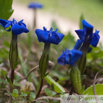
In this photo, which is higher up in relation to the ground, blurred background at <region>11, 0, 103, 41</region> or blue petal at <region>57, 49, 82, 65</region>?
blurred background at <region>11, 0, 103, 41</region>

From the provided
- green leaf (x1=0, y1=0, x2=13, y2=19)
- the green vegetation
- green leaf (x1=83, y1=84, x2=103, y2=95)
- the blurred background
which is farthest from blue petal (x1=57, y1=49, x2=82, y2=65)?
the green vegetation

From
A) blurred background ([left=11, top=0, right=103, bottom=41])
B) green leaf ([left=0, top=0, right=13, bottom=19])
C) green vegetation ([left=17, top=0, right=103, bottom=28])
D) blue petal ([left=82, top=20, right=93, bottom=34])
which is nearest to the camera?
blue petal ([left=82, top=20, right=93, bottom=34])

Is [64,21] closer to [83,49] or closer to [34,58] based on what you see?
[34,58]

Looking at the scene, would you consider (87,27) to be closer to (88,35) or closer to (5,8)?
(88,35)

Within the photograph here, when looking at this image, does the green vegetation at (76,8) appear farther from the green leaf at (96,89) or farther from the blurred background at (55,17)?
the green leaf at (96,89)

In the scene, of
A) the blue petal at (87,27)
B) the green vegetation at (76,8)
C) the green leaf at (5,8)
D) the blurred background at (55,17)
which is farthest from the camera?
the green vegetation at (76,8)

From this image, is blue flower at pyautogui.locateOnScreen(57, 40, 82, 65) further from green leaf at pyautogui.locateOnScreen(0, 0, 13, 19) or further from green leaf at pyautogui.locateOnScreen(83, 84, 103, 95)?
green leaf at pyautogui.locateOnScreen(0, 0, 13, 19)

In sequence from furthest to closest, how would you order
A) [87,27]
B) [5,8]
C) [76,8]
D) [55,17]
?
[76,8]
[55,17]
[5,8]
[87,27]

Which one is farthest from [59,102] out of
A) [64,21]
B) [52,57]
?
[64,21]

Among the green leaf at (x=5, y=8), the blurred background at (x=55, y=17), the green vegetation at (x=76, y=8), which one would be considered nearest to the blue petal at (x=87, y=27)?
the green leaf at (x=5, y=8)

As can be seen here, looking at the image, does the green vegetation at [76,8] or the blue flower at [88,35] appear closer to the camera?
the blue flower at [88,35]

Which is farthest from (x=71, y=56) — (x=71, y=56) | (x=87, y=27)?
(x=87, y=27)

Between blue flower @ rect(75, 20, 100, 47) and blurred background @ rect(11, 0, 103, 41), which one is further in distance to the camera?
blurred background @ rect(11, 0, 103, 41)
